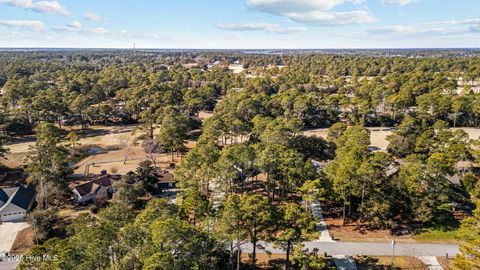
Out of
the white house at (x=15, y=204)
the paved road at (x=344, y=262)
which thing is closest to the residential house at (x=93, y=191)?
the white house at (x=15, y=204)

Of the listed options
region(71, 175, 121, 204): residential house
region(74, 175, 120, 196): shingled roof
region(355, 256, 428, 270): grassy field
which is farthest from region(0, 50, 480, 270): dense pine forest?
region(355, 256, 428, 270): grassy field

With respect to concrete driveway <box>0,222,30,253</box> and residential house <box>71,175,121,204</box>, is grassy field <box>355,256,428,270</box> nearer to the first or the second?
residential house <box>71,175,121,204</box>

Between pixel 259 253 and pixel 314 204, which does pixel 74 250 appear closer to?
pixel 259 253

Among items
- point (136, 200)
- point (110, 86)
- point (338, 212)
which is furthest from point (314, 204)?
point (110, 86)

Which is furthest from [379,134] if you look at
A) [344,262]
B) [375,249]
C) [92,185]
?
[92,185]

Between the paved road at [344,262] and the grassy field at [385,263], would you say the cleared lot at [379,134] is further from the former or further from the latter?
the paved road at [344,262]

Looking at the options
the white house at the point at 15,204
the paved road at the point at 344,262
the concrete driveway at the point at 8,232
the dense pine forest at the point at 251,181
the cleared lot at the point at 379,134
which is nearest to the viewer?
the dense pine forest at the point at 251,181

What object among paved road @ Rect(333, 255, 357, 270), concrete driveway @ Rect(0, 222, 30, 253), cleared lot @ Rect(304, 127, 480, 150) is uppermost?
cleared lot @ Rect(304, 127, 480, 150)

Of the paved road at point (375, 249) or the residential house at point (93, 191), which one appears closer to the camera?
the paved road at point (375, 249)
